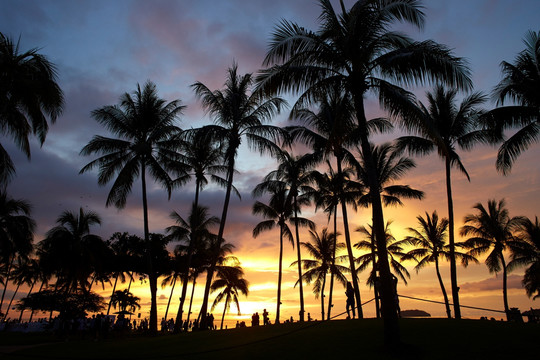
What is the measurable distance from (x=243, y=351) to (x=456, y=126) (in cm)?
1782

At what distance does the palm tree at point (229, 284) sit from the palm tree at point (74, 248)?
42.8 ft

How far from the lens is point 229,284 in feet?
→ 147

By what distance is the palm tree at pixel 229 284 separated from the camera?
140ft

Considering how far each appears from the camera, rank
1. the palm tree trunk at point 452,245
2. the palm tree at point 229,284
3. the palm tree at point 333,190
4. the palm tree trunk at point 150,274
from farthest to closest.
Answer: the palm tree at point 229,284, the palm tree at point 333,190, the palm tree trunk at point 150,274, the palm tree trunk at point 452,245

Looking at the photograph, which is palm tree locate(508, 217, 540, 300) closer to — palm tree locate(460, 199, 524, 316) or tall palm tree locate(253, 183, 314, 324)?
palm tree locate(460, 199, 524, 316)

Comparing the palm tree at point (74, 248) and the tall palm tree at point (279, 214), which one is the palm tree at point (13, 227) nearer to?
the palm tree at point (74, 248)

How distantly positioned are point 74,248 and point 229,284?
59.7 ft

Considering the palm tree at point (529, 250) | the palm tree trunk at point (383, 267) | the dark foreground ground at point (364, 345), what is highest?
Result: the palm tree at point (529, 250)

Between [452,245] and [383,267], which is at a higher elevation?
[452,245]

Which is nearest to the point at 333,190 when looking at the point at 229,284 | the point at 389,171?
the point at 389,171

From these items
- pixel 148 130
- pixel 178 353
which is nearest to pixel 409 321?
pixel 178 353

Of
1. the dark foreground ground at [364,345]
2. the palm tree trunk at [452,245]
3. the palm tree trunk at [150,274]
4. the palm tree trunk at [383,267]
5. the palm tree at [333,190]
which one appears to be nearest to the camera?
the dark foreground ground at [364,345]

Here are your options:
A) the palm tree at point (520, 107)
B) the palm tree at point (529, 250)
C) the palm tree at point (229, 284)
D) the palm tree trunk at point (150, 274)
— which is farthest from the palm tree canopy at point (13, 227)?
the palm tree at point (529, 250)

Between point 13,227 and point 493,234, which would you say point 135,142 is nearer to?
point 13,227
